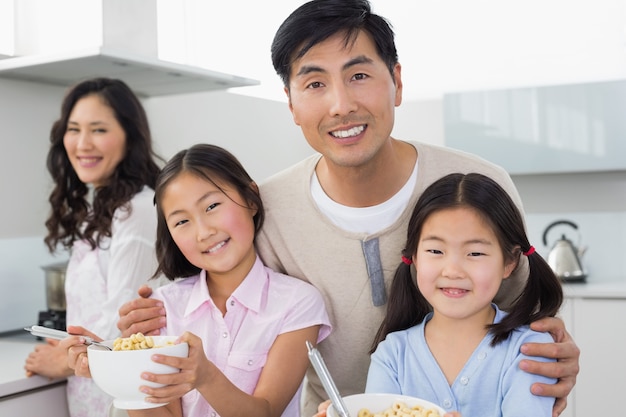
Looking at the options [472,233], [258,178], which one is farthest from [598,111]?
[472,233]

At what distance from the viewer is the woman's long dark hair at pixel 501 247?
54.1 inches

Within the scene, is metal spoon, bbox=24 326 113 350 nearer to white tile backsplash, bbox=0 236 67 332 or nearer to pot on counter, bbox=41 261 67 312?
pot on counter, bbox=41 261 67 312

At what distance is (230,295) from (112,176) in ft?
2.96

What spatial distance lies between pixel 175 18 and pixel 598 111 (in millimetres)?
2220

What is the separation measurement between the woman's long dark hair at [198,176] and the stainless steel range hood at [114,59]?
2.96 ft

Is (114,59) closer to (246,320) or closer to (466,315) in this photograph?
(246,320)

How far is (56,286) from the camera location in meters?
2.62

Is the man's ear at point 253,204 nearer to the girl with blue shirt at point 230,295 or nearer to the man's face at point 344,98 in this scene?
the girl with blue shirt at point 230,295

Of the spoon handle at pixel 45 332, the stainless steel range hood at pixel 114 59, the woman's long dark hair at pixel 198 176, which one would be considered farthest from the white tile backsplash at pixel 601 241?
the spoon handle at pixel 45 332

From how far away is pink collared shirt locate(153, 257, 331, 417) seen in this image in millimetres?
1492

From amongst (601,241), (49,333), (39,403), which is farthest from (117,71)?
(601,241)

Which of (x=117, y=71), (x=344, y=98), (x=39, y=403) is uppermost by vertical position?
(x=117, y=71)

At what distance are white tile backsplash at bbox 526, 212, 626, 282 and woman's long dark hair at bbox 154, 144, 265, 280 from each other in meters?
2.70

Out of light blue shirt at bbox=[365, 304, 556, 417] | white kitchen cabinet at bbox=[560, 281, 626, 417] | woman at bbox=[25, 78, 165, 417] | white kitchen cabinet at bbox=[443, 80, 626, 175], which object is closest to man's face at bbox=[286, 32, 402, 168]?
light blue shirt at bbox=[365, 304, 556, 417]
